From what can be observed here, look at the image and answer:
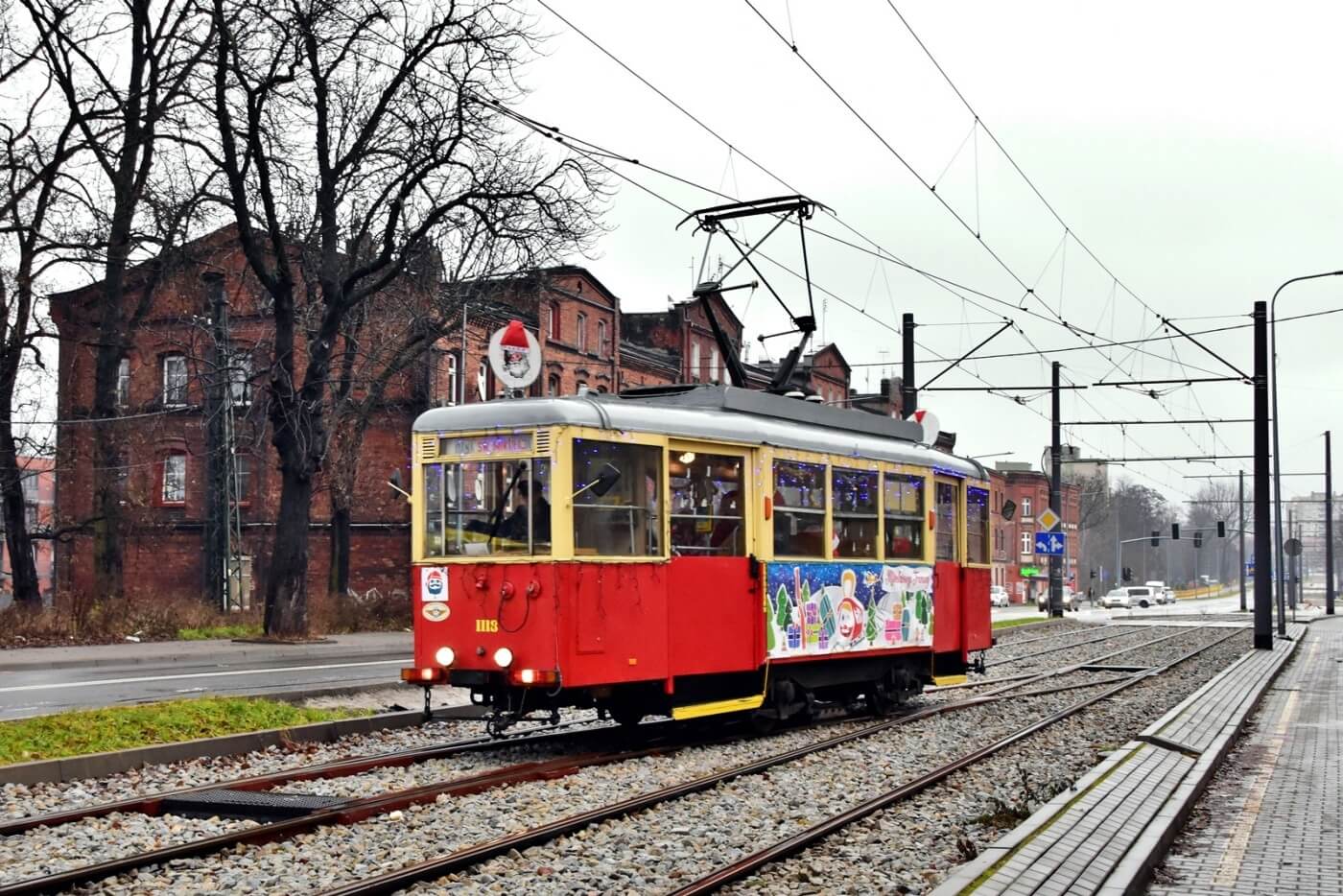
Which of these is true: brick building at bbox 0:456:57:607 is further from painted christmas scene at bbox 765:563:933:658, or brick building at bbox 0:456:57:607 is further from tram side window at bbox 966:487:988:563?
painted christmas scene at bbox 765:563:933:658

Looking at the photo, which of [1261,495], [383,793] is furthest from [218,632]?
[1261,495]

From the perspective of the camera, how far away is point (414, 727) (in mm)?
14789

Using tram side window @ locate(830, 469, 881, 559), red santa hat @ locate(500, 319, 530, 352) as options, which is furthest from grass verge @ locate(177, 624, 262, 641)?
tram side window @ locate(830, 469, 881, 559)

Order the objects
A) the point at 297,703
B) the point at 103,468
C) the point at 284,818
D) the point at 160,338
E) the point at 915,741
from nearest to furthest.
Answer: the point at 284,818 → the point at 915,741 → the point at 297,703 → the point at 103,468 → the point at 160,338

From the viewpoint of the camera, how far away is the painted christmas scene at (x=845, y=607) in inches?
567

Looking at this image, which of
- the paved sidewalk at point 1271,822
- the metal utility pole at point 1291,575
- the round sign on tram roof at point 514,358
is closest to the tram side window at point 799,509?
the round sign on tram roof at point 514,358

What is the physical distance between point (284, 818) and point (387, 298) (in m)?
30.4

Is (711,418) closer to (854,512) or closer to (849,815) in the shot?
(854,512)

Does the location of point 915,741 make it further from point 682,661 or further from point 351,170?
point 351,170

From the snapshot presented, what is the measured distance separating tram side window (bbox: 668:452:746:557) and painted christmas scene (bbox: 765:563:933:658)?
2.05 ft

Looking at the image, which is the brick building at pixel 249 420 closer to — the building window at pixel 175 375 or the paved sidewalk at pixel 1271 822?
the building window at pixel 175 375

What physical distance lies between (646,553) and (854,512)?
11.6 feet

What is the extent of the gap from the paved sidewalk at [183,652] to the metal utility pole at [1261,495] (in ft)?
54.7

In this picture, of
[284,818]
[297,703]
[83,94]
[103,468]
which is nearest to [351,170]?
[83,94]
